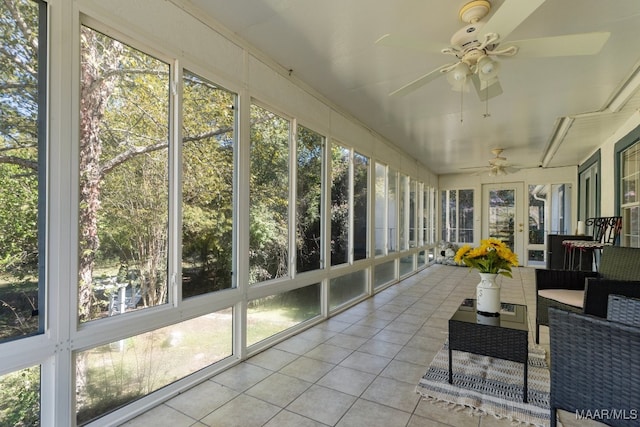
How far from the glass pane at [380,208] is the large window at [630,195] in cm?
336

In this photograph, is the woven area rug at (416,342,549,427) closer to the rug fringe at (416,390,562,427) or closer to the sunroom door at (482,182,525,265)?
the rug fringe at (416,390,562,427)

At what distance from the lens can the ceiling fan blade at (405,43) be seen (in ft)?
5.82

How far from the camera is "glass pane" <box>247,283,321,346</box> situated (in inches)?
112

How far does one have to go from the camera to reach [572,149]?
603 centimetres

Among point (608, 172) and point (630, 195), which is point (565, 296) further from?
point (608, 172)

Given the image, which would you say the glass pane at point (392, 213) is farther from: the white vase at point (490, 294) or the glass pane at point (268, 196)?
the white vase at point (490, 294)

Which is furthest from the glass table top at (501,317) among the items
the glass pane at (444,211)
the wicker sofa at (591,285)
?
the glass pane at (444,211)

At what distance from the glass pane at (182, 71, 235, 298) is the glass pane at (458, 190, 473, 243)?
8.31 metres

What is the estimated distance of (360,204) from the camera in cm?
475

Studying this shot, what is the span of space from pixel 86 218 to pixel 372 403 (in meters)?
2.08

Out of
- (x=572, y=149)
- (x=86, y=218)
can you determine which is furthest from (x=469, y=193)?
Answer: (x=86, y=218)

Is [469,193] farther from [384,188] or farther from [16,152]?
[16,152]

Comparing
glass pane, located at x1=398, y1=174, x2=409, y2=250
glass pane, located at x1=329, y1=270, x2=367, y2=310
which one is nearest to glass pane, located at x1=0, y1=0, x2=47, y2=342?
glass pane, located at x1=329, y1=270, x2=367, y2=310

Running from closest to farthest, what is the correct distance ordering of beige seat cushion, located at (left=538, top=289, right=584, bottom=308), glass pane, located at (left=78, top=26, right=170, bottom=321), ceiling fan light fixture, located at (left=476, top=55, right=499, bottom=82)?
glass pane, located at (left=78, top=26, right=170, bottom=321)
ceiling fan light fixture, located at (left=476, top=55, right=499, bottom=82)
beige seat cushion, located at (left=538, top=289, right=584, bottom=308)
